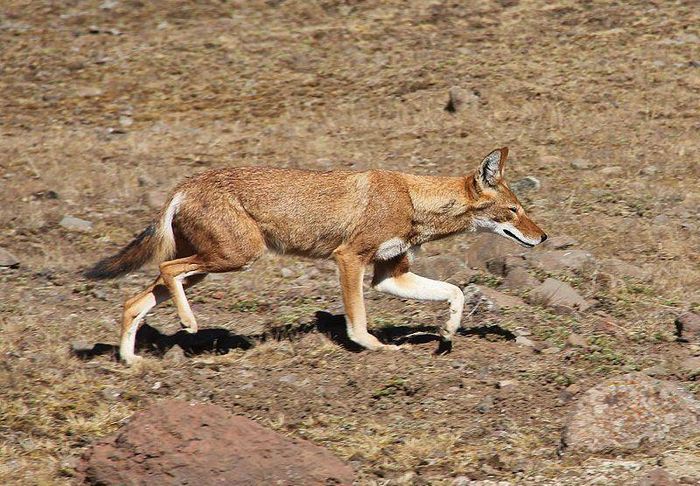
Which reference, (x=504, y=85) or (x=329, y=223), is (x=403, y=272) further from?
(x=504, y=85)

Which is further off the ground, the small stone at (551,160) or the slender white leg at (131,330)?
the slender white leg at (131,330)

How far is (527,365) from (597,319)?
3.93ft

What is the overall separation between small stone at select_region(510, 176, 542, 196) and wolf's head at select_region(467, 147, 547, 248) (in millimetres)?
3211

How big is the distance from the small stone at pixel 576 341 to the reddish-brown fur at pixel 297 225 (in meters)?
0.92

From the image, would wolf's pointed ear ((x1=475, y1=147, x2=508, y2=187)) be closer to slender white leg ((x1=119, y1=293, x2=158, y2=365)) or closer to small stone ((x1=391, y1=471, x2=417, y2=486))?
slender white leg ((x1=119, y1=293, x2=158, y2=365))

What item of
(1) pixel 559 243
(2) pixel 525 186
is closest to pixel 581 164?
(2) pixel 525 186

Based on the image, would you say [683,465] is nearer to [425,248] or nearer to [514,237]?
[514,237]

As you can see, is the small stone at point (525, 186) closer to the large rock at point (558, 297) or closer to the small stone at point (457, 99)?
the small stone at point (457, 99)

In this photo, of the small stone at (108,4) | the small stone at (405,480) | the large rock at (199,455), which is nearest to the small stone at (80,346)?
the large rock at (199,455)

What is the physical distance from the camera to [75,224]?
11609 millimetres

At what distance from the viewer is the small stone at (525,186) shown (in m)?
12.4

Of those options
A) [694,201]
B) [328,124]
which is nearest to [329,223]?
[694,201]

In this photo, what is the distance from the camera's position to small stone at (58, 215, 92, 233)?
37.8ft

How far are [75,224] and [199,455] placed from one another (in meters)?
5.77
